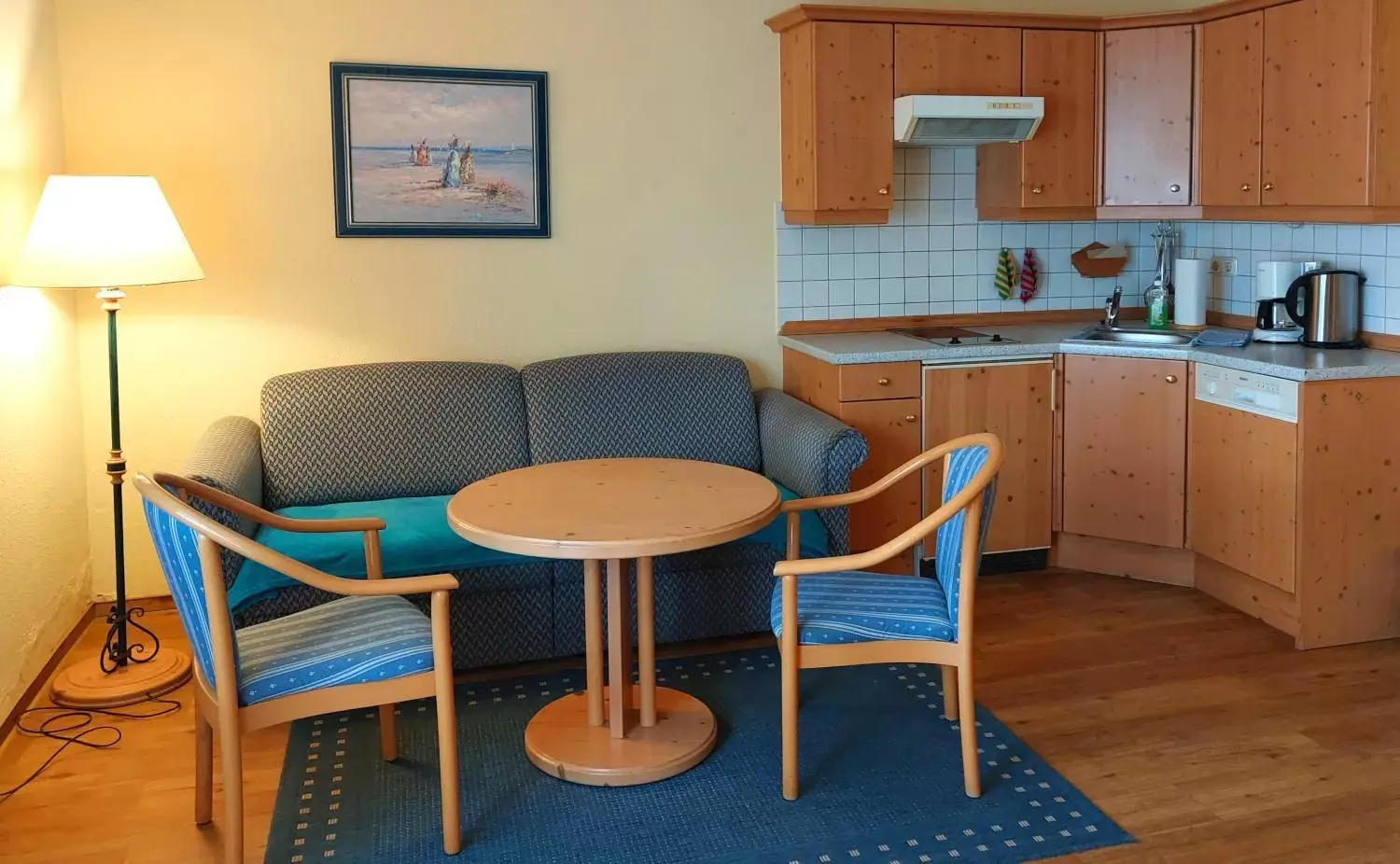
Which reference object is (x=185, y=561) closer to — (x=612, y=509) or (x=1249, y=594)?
(x=612, y=509)

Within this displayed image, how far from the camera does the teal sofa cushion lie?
135 inches

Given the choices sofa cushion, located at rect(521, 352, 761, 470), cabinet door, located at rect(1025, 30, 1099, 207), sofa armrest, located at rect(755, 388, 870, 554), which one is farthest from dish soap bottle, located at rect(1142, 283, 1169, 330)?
sofa cushion, located at rect(521, 352, 761, 470)

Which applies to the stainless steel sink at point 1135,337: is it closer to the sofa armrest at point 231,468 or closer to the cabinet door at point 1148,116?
the cabinet door at point 1148,116

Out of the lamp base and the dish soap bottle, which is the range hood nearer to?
the dish soap bottle

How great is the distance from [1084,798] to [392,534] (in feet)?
6.25

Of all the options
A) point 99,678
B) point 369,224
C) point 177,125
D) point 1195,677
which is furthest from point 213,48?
point 1195,677

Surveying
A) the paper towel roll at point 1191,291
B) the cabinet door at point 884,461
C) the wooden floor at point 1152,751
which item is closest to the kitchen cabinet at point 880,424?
the cabinet door at point 884,461

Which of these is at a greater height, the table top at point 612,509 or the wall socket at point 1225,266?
the wall socket at point 1225,266

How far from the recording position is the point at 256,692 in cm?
253

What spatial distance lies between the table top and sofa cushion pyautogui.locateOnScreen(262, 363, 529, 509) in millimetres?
711

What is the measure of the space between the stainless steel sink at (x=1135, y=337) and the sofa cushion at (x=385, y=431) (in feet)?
6.45

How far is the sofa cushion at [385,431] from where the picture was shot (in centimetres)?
398

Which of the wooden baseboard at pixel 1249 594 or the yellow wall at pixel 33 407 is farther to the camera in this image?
the wooden baseboard at pixel 1249 594

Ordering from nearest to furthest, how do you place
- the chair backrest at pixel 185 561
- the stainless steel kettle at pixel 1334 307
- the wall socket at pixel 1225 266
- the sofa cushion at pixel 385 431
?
the chair backrest at pixel 185 561 → the sofa cushion at pixel 385 431 → the stainless steel kettle at pixel 1334 307 → the wall socket at pixel 1225 266
